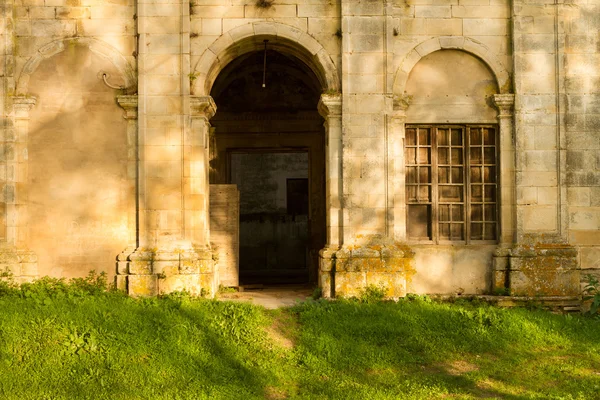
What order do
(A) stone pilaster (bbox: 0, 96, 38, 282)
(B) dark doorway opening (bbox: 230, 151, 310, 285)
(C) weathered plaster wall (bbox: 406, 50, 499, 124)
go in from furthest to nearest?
(B) dark doorway opening (bbox: 230, 151, 310, 285) → (C) weathered plaster wall (bbox: 406, 50, 499, 124) → (A) stone pilaster (bbox: 0, 96, 38, 282)

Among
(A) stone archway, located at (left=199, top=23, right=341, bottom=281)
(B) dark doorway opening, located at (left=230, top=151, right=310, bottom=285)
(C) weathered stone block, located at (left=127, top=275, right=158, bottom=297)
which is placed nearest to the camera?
(C) weathered stone block, located at (left=127, top=275, right=158, bottom=297)

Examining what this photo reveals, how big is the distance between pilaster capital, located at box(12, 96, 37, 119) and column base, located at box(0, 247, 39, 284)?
7.07 feet

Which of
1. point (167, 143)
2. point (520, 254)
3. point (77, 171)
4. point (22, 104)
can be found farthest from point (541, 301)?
point (22, 104)

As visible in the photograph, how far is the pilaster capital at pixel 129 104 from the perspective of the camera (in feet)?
31.5

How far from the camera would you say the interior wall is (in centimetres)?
968

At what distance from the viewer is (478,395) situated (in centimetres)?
684

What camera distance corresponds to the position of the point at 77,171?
9.70m

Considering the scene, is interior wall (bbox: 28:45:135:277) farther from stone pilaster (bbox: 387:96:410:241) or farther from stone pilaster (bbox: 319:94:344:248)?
stone pilaster (bbox: 387:96:410:241)

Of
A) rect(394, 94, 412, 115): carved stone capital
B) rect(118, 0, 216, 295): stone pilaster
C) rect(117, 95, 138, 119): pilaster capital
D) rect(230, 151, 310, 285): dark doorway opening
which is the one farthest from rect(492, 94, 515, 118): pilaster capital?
rect(230, 151, 310, 285): dark doorway opening

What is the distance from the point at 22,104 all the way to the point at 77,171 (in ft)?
4.56

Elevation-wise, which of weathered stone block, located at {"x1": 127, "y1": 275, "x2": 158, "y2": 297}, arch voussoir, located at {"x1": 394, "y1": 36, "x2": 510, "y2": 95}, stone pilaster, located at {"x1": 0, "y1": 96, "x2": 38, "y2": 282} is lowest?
weathered stone block, located at {"x1": 127, "y1": 275, "x2": 158, "y2": 297}

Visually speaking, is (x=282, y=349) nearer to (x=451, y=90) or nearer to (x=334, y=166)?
(x=334, y=166)

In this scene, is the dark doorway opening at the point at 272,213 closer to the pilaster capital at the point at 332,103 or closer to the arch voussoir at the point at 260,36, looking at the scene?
the pilaster capital at the point at 332,103

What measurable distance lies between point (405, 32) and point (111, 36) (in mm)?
4830
